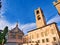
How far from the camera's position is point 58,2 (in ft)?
33.3

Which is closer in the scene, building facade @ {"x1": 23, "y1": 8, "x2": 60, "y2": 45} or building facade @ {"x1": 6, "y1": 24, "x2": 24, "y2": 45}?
building facade @ {"x1": 23, "y1": 8, "x2": 60, "y2": 45}

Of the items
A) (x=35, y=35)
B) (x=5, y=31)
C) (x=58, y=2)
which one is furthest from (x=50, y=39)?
(x=58, y=2)

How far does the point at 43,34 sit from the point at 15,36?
16.0 m

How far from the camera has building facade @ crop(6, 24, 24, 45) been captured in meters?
48.9

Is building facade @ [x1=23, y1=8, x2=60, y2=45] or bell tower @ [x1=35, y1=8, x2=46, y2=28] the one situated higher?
bell tower @ [x1=35, y1=8, x2=46, y2=28]

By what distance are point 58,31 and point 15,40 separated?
863 inches

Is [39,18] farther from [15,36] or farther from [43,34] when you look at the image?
[15,36]

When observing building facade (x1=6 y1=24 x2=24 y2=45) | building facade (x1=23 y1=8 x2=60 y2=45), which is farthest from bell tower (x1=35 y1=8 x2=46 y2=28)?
building facade (x1=6 y1=24 x2=24 y2=45)

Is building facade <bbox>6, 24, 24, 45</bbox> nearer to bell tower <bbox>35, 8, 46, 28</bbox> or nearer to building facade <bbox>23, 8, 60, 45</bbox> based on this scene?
building facade <bbox>23, 8, 60, 45</bbox>

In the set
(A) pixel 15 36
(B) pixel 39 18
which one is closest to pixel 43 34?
(B) pixel 39 18

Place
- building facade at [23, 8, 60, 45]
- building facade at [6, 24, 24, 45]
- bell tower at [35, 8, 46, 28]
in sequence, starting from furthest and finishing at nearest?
bell tower at [35, 8, 46, 28] < building facade at [6, 24, 24, 45] < building facade at [23, 8, 60, 45]

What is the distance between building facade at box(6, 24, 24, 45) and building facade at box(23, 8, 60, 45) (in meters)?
3.46

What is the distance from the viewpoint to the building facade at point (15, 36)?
48944 millimetres

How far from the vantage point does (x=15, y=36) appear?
175 ft
